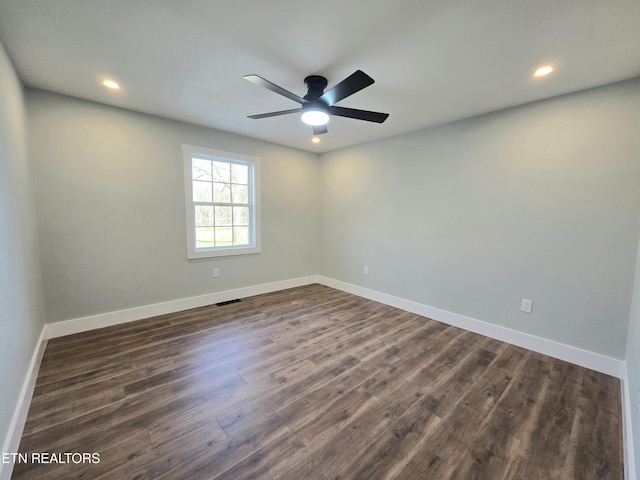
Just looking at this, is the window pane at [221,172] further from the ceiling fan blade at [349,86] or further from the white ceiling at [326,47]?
the ceiling fan blade at [349,86]

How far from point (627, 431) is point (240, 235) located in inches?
165

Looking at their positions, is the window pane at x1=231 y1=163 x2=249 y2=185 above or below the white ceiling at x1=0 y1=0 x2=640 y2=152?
below

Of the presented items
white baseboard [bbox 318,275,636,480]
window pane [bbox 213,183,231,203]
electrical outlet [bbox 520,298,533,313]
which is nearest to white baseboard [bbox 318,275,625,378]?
white baseboard [bbox 318,275,636,480]

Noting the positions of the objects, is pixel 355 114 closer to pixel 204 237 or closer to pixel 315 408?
pixel 315 408

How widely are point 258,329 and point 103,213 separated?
214cm

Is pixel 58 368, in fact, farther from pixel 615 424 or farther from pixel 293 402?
pixel 615 424

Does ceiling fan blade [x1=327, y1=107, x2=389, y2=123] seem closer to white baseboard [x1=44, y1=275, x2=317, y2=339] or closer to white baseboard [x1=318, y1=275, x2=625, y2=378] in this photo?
white baseboard [x1=318, y1=275, x2=625, y2=378]

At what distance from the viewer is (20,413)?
5.09 feet

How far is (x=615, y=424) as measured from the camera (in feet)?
5.49

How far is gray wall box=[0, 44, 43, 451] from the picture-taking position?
1.43 meters

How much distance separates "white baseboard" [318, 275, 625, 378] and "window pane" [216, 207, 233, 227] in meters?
2.44

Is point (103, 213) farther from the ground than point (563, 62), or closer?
closer

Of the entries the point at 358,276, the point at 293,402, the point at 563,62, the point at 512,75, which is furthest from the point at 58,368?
the point at 563,62

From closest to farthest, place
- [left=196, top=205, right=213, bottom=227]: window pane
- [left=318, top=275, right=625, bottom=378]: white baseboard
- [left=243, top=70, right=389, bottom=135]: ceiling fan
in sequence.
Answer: [left=243, top=70, right=389, bottom=135]: ceiling fan
[left=318, top=275, right=625, bottom=378]: white baseboard
[left=196, top=205, right=213, bottom=227]: window pane
